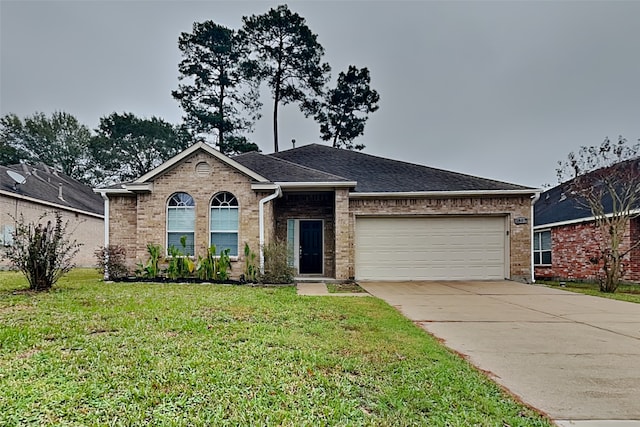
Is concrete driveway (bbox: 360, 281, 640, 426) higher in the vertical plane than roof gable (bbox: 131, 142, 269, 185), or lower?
lower

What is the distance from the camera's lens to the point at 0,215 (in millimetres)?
16453

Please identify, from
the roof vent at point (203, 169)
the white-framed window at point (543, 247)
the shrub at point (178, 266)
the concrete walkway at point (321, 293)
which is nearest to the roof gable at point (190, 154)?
the roof vent at point (203, 169)

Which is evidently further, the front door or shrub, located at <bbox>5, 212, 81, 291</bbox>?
the front door

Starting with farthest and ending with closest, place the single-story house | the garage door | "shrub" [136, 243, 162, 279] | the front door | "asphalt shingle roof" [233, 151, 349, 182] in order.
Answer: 1. the single-story house
2. the front door
3. the garage door
4. "asphalt shingle roof" [233, 151, 349, 182]
5. "shrub" [136, 243, 162, 279]

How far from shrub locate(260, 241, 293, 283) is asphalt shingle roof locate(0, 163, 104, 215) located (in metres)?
12.5

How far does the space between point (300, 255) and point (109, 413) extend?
39.6 ft

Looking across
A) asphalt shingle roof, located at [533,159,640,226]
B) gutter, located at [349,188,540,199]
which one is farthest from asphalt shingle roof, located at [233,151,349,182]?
asphalt shingle roof, located at [533,159,640,226]

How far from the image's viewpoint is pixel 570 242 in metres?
16.6

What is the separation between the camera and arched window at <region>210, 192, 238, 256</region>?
12.5 meters

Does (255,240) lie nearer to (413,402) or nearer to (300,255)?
(300,255)

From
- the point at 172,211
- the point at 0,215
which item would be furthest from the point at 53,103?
the point at 172,211

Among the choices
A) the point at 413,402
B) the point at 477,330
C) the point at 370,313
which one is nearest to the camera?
the point at 413,402

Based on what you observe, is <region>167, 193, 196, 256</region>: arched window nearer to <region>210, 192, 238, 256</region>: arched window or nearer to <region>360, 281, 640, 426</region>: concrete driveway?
<region>210, 192, 238, 256</region>: arched window

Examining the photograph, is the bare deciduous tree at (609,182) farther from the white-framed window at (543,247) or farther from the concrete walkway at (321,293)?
the concrete walkway at (321,293)
